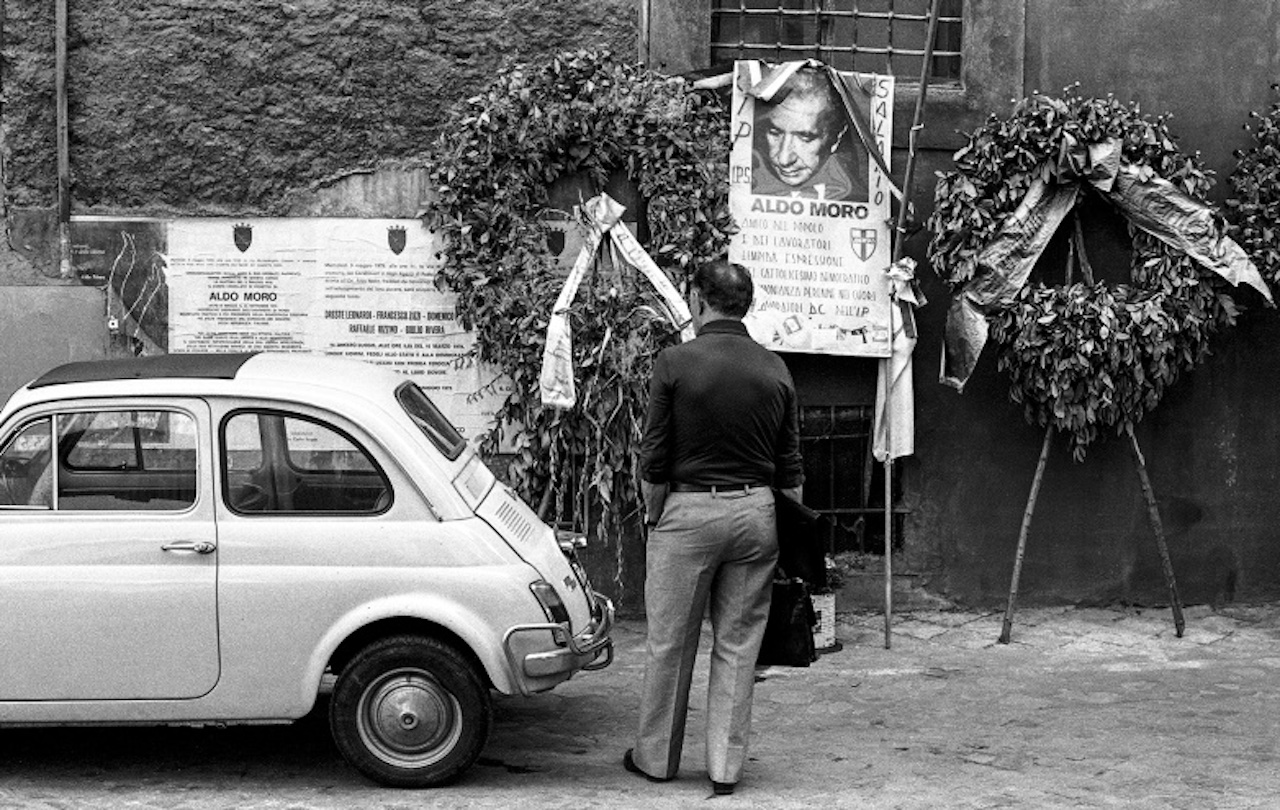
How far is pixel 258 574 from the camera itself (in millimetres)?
6082

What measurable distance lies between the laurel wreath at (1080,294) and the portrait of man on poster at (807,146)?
598 mm

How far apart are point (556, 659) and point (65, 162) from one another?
14.9 ft

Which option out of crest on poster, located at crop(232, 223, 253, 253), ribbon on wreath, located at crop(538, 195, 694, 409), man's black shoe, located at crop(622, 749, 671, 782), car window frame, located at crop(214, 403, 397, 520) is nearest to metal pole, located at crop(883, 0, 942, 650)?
ribbon on wreath, located at crop(538, 195, 694, 409)

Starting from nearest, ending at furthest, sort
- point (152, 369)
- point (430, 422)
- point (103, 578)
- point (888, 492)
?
point (103, 578) < point (152, 369) < point (430, 422) < point (888, 492)

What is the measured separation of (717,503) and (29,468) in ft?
8.69

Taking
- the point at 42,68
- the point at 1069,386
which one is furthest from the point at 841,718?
the point at 42,68

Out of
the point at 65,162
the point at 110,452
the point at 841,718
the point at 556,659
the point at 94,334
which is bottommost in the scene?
the point at 841,718

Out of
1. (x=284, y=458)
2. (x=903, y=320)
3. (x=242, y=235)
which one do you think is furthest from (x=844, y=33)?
(x=284, y=458)

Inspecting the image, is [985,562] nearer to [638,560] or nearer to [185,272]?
[638,560]

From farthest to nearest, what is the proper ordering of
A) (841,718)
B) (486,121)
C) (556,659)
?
(486,121) < (841,718) < (556,659)

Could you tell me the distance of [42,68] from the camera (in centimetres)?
888

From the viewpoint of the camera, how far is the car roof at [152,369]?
20.8 ft

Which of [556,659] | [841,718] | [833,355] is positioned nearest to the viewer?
[556,659]

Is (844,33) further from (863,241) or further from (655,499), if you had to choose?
(655,499)
